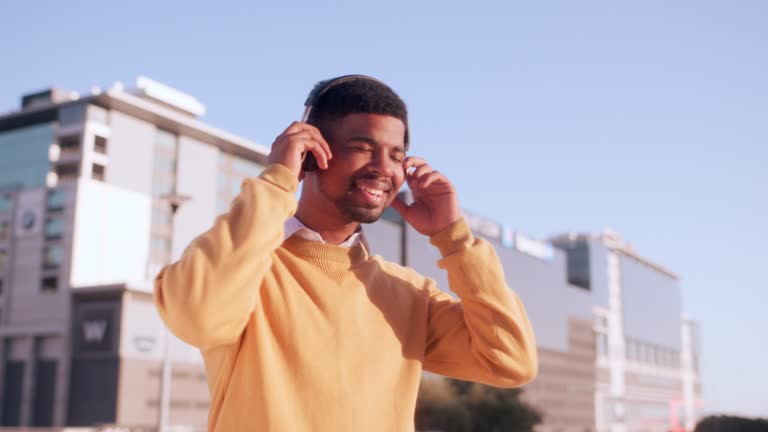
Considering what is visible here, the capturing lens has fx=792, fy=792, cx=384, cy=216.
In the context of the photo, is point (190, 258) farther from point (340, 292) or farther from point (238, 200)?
point (340, 292)

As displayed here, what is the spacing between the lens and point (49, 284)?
64.1 meters

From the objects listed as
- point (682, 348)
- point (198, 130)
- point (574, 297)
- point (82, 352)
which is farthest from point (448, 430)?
point (682, 348)

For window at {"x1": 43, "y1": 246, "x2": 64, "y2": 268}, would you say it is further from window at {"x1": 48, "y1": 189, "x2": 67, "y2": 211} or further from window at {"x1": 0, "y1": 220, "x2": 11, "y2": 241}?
window at {"x1": 0, "y1": 220, "x2": 11, "y2": 241}

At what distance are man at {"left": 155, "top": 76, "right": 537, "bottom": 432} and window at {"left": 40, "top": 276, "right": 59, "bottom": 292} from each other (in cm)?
6728

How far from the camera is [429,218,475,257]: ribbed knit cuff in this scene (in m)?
2.11

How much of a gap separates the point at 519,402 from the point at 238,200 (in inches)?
2319

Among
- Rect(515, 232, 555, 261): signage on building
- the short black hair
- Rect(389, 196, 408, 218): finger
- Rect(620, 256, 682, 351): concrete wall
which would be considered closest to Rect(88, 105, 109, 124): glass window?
Rect(515, 232, 555, 261): signage on building

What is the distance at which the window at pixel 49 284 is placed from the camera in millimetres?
63875

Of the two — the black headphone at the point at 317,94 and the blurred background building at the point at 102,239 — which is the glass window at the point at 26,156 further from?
the black headphone at the point at 317,94

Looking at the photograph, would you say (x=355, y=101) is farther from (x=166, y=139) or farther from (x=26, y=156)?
(x=166, y=139)

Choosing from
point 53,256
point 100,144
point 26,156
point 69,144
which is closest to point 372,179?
point 53,256

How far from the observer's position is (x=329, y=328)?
1.89 meters

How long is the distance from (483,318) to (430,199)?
359 millimetres

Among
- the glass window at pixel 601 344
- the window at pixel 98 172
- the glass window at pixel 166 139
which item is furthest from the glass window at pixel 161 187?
the glass window at pixel 601 344
